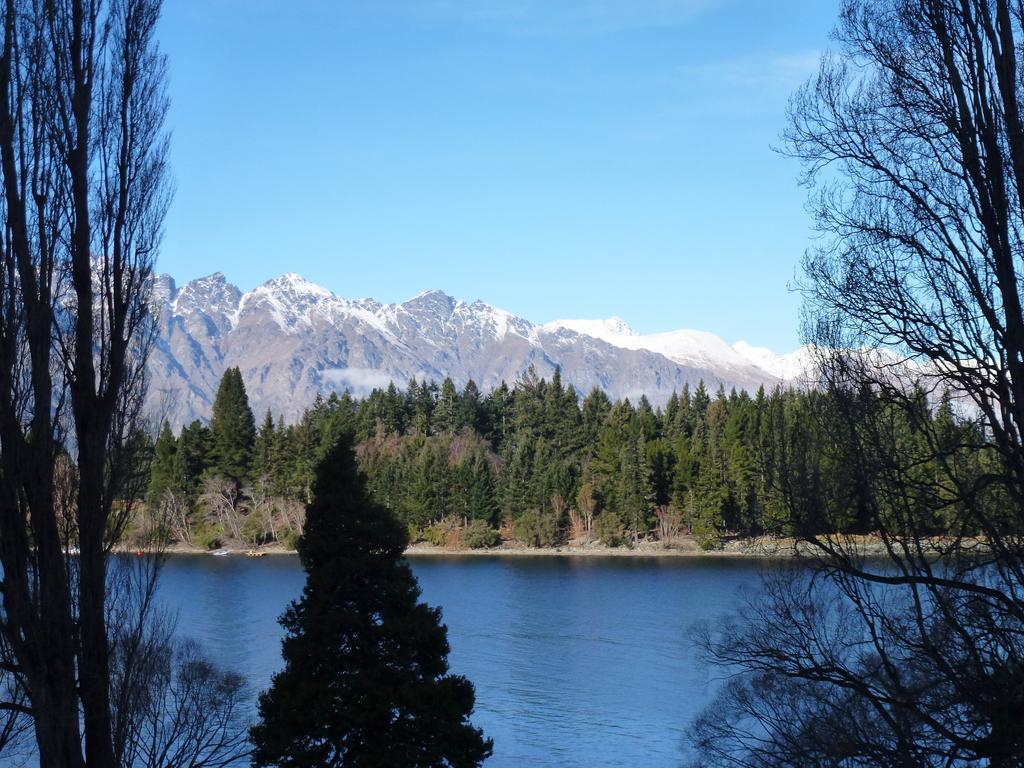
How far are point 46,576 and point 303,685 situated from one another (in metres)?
6.43

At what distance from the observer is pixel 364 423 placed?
8131 centimetres

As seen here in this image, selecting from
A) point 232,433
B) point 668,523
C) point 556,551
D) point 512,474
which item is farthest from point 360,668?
point 232,433

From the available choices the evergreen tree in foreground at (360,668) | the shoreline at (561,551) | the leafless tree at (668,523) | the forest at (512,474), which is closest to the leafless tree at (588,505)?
the forest at (512,474)

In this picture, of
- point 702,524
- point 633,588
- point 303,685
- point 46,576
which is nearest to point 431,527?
point 702,524

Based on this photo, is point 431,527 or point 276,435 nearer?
point 431,527

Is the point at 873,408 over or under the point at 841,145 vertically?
under

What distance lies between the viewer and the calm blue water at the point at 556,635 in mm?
24469

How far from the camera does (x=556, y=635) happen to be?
121 feet

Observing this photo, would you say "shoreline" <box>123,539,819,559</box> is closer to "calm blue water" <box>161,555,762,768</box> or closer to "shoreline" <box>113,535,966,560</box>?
"shoreline" <box>113,535,966,560</box>

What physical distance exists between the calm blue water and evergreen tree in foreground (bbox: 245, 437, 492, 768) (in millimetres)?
8941

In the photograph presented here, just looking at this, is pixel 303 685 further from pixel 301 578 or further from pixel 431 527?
pixel 431 527

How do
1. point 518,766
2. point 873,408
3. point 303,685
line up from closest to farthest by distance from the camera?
point 873,408 < point 303,685 < point 518,766

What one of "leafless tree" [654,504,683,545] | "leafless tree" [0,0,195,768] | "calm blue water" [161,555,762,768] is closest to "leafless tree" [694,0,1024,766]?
"leafless tree" [0,0,195,768]

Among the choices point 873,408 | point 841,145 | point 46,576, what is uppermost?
point 841,145
